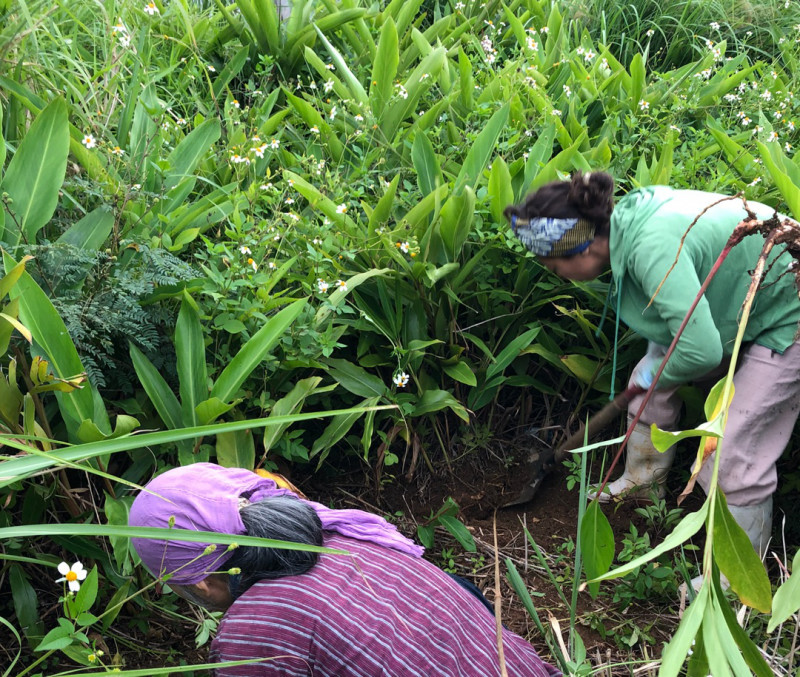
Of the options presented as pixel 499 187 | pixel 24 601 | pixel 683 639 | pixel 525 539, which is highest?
pixel 683 639

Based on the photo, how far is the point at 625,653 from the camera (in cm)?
232

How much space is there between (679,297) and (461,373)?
82 cm

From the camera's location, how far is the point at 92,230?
224cm

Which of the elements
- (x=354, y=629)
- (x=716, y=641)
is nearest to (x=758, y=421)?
(x=354, y=629)

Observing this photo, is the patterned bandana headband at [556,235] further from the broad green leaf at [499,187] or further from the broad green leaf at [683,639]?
the broad green leaf at [683,639]

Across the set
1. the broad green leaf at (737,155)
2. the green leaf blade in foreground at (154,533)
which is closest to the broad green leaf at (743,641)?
the green leaf blade in foreground at (154,533)

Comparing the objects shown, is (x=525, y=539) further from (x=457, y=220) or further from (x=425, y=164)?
(x=425, y=164)

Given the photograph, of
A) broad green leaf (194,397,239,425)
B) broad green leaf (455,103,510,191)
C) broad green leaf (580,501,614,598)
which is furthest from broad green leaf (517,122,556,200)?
broad green leaf (580,501,614,598)

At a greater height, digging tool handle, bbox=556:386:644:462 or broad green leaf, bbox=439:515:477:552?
digging tool handle, bbox=556:386:644:462

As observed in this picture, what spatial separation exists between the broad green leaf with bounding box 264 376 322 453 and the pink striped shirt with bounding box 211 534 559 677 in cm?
68

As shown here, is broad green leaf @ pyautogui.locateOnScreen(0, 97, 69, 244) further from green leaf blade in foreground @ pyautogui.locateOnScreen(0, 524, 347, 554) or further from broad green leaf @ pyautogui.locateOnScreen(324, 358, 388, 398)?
green leaf blade in foreground @ pyautogui.locateOnScreen(0, 524, 347, 554)

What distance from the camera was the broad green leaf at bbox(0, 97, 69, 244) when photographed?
2.17 metres

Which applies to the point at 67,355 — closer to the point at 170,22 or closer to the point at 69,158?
the point at 69,158

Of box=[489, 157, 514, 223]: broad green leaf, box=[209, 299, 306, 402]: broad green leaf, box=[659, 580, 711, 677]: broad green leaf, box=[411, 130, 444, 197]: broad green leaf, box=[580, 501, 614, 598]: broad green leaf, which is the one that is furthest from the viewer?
box=[411, 130, 444, 197]: broad green leaf
